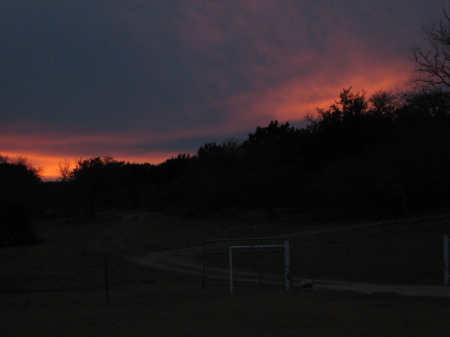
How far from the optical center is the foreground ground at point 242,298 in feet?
31.3

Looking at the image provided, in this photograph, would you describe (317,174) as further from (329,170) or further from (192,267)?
(192,267)

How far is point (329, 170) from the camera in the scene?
44812 millimetres

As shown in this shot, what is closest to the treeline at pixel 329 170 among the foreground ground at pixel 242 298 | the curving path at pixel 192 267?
the foreground ground at pixel 242 298

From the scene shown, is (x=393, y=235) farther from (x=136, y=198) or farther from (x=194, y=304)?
(x=136, y=198)

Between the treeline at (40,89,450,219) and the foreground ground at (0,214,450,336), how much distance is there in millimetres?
5052

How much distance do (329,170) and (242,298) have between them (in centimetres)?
3189

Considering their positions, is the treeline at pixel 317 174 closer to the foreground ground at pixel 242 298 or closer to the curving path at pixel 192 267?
the foreground ground at pixel 242 298

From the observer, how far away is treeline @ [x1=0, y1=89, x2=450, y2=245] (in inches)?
1195

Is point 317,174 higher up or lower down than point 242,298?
higher up

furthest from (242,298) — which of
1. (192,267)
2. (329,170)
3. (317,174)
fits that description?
(317,174)

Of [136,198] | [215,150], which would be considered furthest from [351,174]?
[136,198]

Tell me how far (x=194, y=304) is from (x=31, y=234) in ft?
122

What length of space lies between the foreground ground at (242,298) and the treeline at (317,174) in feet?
15.9

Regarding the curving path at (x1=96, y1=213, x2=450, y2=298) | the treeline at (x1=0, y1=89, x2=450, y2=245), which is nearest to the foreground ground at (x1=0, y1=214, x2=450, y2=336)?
the curving path at (x1=96, y1=213, x2=450, y2=298)
